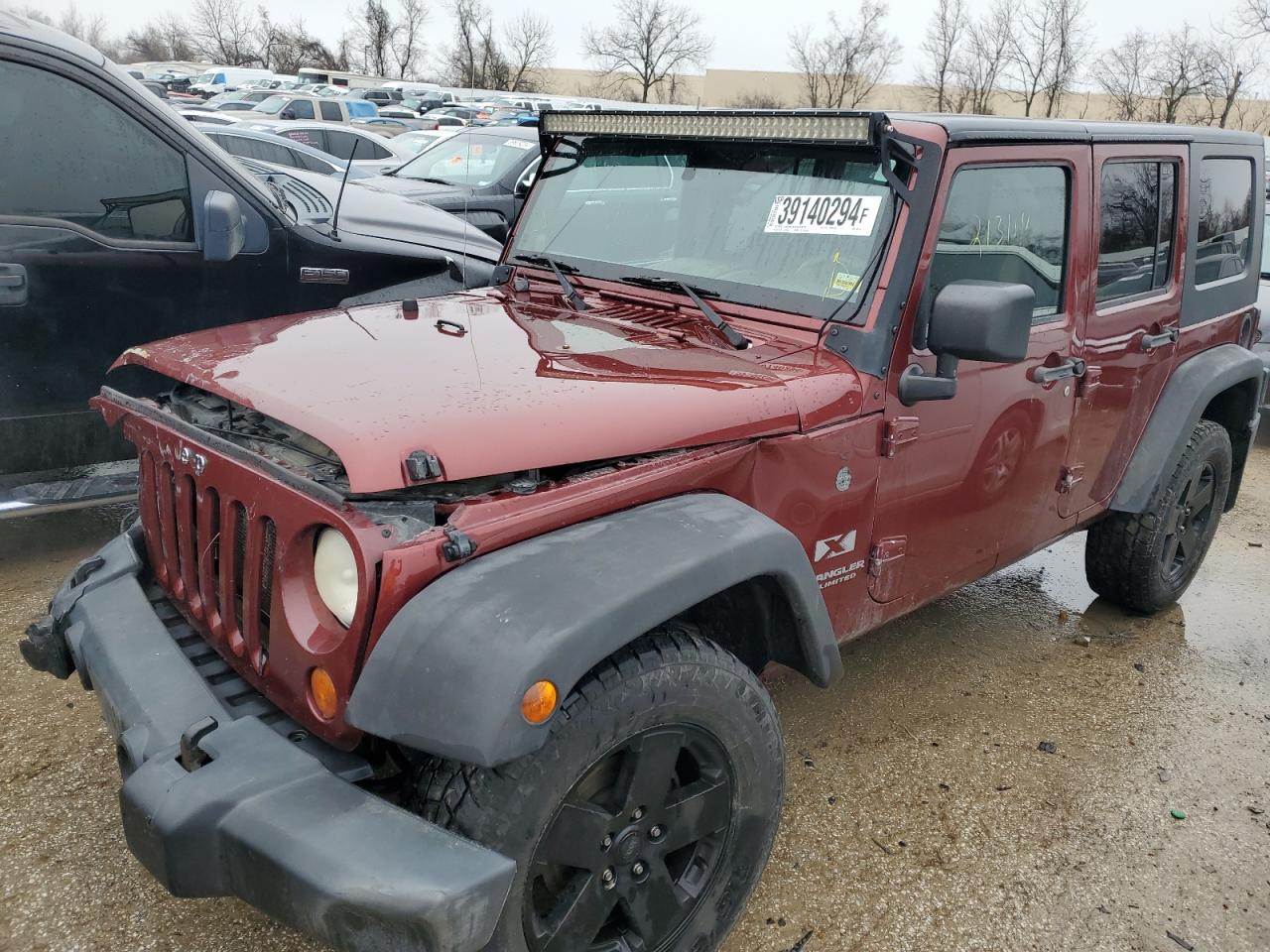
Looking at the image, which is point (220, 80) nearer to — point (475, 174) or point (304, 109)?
point (304, 109)

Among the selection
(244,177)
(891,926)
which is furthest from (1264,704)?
(244,177)

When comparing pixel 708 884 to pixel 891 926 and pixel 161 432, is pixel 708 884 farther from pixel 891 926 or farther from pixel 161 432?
pixel 161 432

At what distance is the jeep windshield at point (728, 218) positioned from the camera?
8.64 feet

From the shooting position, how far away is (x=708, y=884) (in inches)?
86.1

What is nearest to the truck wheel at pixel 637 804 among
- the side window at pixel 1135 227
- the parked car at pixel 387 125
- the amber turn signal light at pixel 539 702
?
the amber turn signal light at pixel 539 702

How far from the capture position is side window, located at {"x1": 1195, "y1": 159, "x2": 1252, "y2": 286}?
378 centimetres

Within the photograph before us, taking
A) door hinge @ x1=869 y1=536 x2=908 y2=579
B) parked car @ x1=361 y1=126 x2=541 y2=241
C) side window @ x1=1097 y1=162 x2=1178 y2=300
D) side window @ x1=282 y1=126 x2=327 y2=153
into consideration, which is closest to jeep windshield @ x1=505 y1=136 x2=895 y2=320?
door hinge @ x1=869 y1=536 x2=908 y2=579

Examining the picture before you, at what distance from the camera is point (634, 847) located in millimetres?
1999

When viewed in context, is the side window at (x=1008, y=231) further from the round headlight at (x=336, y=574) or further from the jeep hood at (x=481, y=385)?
the round headlight at (x=336, y=574)

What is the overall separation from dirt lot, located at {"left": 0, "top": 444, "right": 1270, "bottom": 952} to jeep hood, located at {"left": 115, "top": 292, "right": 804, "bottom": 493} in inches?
48.3

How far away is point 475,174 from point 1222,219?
6496mm

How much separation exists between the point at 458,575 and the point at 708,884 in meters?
0.94

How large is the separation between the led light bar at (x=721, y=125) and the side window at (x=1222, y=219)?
1935 millimetres

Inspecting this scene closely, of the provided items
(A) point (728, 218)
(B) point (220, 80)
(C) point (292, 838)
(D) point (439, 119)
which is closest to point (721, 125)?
(A) point (728, 218)
